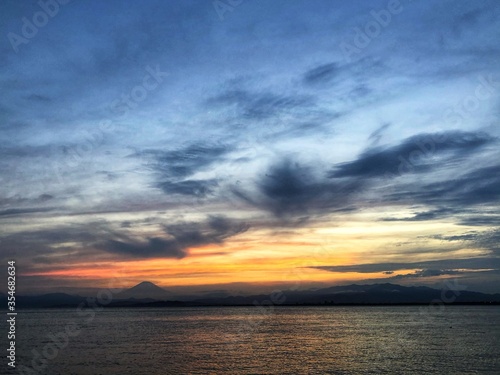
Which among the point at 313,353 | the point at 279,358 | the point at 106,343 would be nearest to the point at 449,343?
the point at 313,353

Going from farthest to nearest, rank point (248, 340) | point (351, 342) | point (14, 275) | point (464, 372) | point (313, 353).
Result: point (248, 340), point (351, 342), point (313, 353), point (464, 372), point (14, 275)

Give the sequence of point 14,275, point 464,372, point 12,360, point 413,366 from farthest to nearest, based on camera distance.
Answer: point 12,360
point 413,366
point 464,372
point 14,275

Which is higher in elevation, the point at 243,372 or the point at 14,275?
the point at 14,275

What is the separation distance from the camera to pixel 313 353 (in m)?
73.4

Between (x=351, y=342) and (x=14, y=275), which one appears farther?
(x=351, y=342)

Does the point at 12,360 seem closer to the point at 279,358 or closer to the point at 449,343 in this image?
the point at 279,358

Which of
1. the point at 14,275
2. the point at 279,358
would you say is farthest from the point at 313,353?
the point at 14,275

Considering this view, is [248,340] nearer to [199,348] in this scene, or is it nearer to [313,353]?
[199,348]

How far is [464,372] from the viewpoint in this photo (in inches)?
2152

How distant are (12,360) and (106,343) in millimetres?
24528

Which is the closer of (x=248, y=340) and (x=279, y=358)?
(x=279, y=358)

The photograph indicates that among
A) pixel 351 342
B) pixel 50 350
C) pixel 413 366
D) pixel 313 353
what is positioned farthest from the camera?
pixel 351 342

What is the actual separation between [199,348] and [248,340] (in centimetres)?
1722

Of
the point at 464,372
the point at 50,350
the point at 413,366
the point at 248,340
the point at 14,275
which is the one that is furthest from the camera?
the point at 248,340
